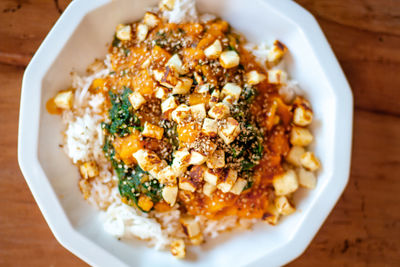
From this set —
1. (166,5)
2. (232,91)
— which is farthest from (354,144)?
(166,5)

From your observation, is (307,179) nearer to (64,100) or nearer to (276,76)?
(276,76)

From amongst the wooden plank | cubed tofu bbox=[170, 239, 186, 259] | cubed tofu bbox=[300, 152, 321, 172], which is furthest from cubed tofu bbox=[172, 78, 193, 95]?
the wooden plank

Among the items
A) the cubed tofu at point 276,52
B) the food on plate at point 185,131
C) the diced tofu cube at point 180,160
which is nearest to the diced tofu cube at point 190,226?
the food on plate at point 185,131

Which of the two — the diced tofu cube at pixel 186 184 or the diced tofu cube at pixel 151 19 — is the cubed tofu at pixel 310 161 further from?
the diced tofu cube at pixel 151 19

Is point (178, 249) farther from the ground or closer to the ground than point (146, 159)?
closer to the ground

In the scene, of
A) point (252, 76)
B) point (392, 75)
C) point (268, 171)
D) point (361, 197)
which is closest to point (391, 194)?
point (361, 197)

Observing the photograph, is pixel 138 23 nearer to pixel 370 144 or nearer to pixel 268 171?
pixel 268 171

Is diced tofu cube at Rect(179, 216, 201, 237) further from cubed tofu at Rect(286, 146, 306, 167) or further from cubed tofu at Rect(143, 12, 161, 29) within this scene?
cubed tofu at Rect(143, 12, 161, 29)
